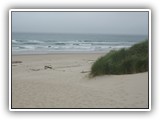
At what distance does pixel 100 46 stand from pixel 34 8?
0.81 meters

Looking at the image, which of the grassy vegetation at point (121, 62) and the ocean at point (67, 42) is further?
the grassy vegetation at point (121, 62)

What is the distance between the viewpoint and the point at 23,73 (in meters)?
3.45

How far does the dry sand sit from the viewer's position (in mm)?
3096

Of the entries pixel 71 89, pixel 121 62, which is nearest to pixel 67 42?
pixel 71 89

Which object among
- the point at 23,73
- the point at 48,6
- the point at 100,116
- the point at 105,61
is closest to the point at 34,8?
the point at 48,6

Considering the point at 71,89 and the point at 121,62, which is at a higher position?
the point at 121,62

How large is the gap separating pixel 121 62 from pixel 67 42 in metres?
0.71

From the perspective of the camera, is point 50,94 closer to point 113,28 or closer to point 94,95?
point 94,95

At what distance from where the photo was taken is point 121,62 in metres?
3.60

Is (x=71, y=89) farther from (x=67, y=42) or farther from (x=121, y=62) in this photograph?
(x=121, y=62)

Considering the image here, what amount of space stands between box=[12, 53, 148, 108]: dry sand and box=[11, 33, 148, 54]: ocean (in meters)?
0.10

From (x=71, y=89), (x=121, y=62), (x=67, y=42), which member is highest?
(x=67, y=42)

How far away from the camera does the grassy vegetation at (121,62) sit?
339cm

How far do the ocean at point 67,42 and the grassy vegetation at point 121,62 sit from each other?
0.11 meters
